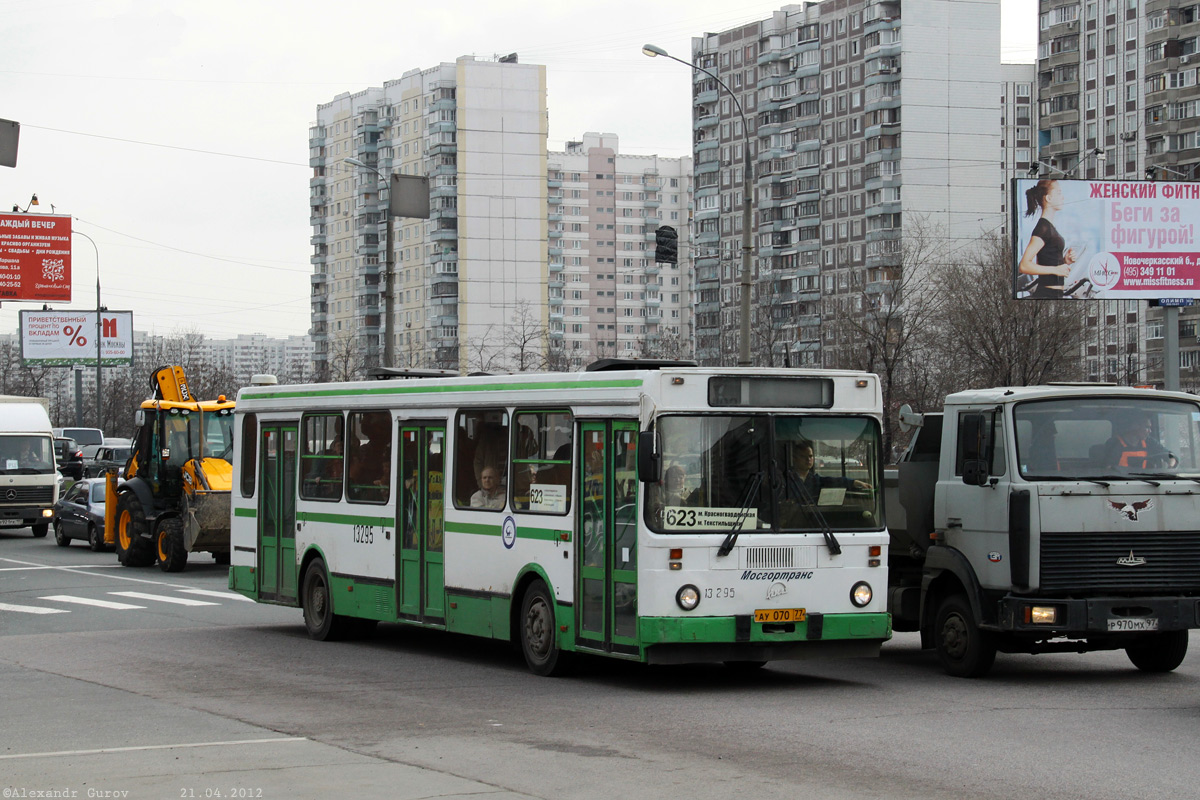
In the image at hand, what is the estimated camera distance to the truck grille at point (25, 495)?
128ft

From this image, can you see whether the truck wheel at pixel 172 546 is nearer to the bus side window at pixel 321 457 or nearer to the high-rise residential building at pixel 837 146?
the bus side window at pixel 321 457

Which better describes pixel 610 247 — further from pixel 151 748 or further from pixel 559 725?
pixel 151 748

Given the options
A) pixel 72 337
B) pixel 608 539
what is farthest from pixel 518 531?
pixel 72 337

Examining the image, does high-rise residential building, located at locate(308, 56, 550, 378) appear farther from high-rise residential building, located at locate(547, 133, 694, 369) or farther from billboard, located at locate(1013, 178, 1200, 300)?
billboard, located at locate(1013, 178, 1200, 300)

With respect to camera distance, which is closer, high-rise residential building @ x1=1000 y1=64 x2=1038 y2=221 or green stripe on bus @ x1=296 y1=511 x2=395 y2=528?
green stripe on bus @ x1=296 y1=511 x2=395 y2=528

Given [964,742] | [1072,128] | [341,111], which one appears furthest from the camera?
[341,111]

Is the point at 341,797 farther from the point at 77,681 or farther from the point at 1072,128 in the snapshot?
the point at 1072,128

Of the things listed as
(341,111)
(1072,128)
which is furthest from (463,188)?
(1072,128)

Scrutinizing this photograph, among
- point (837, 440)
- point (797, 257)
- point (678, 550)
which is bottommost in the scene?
point (678, 550)

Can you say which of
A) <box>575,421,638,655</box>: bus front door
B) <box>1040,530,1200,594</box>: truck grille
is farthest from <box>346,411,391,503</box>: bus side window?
<box>1040,530,1200,594</box>: truck grille

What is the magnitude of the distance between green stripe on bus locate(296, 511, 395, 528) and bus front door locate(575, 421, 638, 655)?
3170mm

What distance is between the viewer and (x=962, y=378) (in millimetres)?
51000

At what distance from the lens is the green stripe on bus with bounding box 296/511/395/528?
15727mm

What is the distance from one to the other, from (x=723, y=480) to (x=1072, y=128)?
4479 inches
